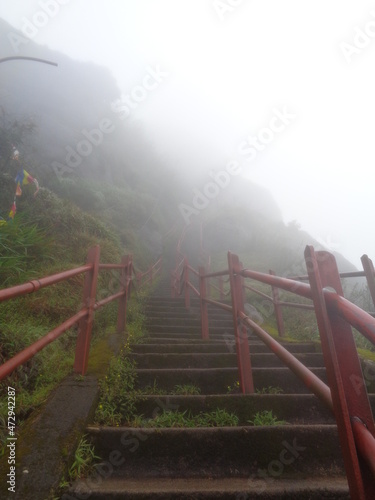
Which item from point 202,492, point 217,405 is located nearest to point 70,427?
point 202,492

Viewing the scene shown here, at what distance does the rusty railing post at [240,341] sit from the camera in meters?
2.39

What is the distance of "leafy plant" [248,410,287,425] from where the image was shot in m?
2.03

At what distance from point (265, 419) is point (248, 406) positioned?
0.15m

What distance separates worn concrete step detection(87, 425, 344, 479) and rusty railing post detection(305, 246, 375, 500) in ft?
3.64

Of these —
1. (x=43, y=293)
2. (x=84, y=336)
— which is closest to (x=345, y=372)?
(x=84, y=336)

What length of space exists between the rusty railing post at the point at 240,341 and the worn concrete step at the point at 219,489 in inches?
31.6

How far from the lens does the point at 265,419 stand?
207cm

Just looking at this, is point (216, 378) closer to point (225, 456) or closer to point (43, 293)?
point (225, 456)

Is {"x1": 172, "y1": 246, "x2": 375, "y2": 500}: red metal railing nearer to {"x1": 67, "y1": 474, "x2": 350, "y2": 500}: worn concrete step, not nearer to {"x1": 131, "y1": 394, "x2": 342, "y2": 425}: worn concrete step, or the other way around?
{"x1": 67, "y1": 474, "x2": 350, "y2": 500}: worn concrete step

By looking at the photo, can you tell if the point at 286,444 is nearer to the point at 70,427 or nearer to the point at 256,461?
the point at 256,461

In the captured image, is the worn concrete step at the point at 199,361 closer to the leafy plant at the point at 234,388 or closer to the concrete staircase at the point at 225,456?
the leafy plant at the point at 234,388

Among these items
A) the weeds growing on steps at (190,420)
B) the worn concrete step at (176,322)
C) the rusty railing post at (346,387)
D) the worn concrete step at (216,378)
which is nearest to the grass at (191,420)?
the weeds growing on steps at (190,420)

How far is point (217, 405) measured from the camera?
222cm

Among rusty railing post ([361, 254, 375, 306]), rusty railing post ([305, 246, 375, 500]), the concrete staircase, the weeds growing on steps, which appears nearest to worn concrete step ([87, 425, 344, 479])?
the concrete staircase
